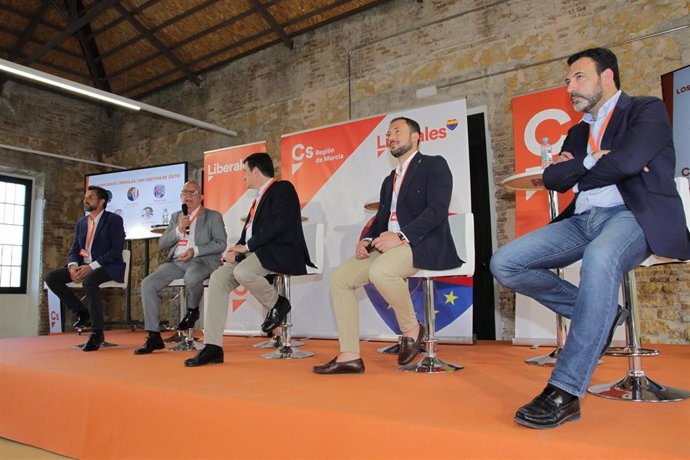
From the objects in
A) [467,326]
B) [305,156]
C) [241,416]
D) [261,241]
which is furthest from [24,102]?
[241,416]

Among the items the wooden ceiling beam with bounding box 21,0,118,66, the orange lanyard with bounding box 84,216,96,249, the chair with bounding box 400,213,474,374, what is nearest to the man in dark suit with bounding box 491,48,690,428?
the chair with bounding box 400,213,474,374

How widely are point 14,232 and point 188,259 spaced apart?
654cm

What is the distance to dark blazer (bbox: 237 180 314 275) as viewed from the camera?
3.52 m

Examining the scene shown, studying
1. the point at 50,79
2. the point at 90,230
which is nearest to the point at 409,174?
the point at 90,230

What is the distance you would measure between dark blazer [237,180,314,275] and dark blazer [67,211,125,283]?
181 centimetres

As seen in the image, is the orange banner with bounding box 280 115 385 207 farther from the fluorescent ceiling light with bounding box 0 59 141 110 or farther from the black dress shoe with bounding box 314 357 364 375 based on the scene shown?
the black dress shoe with bounding box 314 357 364 375

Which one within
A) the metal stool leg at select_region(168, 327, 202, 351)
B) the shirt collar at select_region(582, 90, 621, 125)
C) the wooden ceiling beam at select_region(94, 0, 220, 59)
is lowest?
the metal stool leg at select_region(168, 327, 202, 351)

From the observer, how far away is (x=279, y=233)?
3557mm

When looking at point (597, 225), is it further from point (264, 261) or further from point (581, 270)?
point (264, 261)

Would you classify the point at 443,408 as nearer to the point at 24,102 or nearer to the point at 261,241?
the point at 261,241

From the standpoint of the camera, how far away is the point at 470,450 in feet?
4.89

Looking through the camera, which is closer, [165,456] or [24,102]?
[165,456]

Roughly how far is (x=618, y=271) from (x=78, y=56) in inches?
383

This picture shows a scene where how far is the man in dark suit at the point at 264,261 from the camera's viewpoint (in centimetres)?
335
